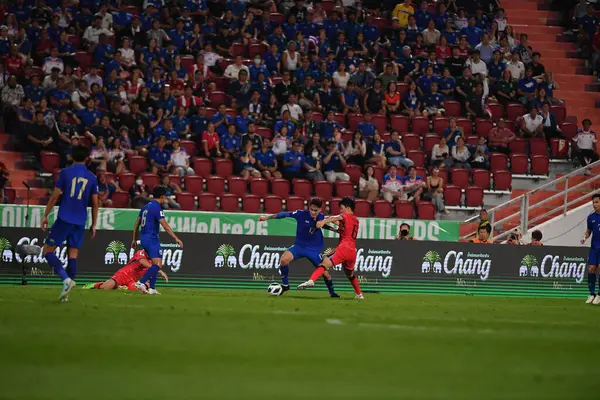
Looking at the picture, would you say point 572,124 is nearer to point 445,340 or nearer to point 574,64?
point 574,64

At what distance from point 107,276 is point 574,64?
833 inches

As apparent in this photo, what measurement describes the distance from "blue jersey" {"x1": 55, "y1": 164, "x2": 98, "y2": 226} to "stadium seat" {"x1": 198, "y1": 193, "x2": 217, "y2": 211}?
425 inches

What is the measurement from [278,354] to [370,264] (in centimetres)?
1556

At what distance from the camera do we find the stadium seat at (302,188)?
86.6ft

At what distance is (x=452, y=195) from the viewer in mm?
27750

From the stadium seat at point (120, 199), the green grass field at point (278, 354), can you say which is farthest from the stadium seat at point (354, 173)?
the green grass field at point (278, 354)

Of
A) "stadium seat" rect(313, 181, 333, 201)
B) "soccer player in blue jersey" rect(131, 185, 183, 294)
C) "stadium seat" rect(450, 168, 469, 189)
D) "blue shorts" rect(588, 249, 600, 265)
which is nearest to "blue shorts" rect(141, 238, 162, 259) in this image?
"soccer player in blue jersey" rect(131, 185, 183, 294)

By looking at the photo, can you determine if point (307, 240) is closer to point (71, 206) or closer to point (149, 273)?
point (149, 273)

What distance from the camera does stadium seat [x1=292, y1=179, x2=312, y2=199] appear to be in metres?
26.4

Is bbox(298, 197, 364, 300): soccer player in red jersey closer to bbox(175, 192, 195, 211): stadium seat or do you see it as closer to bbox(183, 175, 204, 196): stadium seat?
bbox(175, 192, 195, 211): stadium seat

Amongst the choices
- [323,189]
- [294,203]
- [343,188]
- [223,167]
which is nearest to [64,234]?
[294,203]

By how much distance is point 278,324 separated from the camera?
11.2 m

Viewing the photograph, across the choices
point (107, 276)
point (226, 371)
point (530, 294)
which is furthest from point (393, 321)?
point (530, 294)

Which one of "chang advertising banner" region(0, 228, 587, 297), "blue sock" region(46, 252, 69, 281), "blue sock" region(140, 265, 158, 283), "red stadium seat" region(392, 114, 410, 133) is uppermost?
"red stadium seat" region(392, 114, 410, 133)
